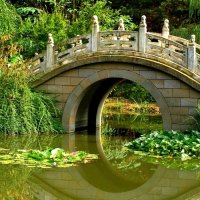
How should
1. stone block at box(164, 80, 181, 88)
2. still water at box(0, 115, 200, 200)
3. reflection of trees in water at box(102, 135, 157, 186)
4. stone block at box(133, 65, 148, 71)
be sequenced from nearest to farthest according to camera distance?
still water at box(0, 115, 200, 200) < reflection of trees in water at box(102, 135, 157, 186) < stone block at box(164, 80, 181, 88) < stone block at box(133, 65, 148, 71)

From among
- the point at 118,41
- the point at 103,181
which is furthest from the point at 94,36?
the point at 103,181

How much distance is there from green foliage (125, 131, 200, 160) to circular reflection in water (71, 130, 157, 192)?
19.0 inches

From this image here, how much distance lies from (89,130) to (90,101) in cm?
91

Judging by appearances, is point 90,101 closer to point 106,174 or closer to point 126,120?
point 126,120

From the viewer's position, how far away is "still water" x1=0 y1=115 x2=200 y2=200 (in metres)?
10.4

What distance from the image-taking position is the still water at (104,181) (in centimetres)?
1045

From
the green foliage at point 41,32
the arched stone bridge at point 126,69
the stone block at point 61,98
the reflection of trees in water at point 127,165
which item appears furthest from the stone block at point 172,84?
the green foliage at point 41,32

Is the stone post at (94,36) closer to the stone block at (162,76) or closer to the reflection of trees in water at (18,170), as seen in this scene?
the stone block at (162,76)

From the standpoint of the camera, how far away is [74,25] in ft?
68.9

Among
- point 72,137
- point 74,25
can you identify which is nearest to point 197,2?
point 74,25

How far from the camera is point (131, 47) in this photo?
16.1 meters

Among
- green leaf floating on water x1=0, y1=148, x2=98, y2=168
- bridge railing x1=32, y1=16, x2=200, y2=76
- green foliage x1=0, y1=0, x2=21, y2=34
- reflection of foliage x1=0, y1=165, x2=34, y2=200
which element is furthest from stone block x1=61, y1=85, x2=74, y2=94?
reflection of foliage x1=0, y1=165, x2=34, y2=200

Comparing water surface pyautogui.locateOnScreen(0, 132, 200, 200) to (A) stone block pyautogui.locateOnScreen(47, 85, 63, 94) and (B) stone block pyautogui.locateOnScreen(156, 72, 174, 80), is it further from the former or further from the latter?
(A) stone block pyautogui.locateOnScreen(47, 85, 63, 94)

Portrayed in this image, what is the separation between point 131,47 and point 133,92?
1009 cm
